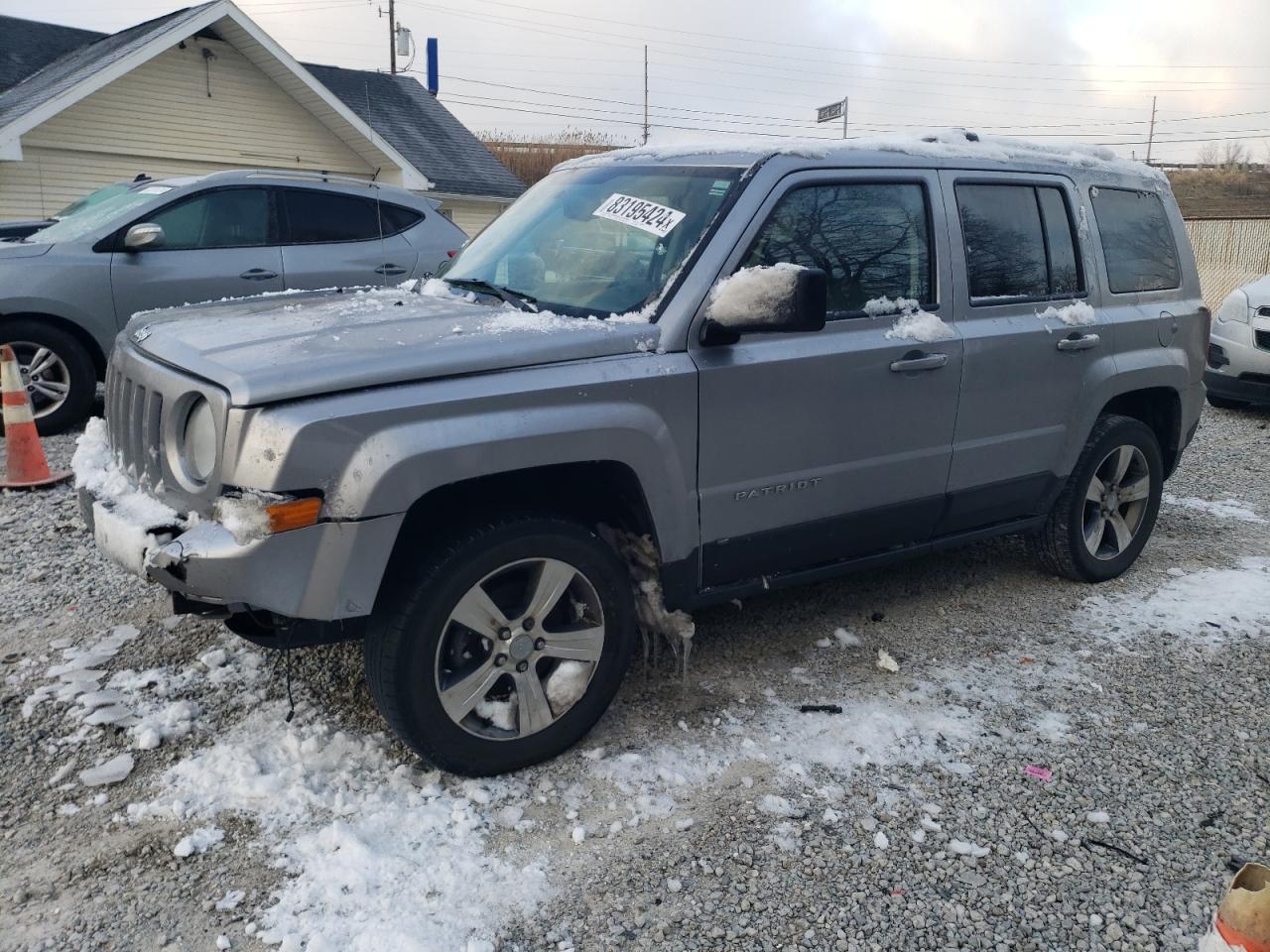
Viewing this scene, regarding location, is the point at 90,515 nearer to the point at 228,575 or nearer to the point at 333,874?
the point at 228,575

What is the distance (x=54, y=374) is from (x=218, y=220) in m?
1.63

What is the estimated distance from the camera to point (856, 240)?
369cm

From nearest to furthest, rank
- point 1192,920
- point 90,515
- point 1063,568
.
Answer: point 1192,920 < point 90,515 < point 1063,568

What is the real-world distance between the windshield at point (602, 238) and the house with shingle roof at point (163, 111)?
1080cm

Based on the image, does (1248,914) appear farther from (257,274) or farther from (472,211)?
(472,211)

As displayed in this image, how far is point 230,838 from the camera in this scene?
273 cm

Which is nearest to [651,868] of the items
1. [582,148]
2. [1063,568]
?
[1063,568]

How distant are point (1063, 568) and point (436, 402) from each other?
3.40m

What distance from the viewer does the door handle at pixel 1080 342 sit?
4.27 m

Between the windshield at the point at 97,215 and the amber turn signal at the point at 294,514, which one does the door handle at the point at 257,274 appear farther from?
the amber turn signal at the point at 294,514

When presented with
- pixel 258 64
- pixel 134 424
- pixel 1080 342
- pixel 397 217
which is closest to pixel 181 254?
pixel 397 217

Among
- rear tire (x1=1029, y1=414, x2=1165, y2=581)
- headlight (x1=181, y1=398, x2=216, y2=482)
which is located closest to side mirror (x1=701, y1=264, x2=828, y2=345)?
headlight (x1=181, y1=398, x2=216, y2=482)

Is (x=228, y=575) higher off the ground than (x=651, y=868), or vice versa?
(x=228, y=575)

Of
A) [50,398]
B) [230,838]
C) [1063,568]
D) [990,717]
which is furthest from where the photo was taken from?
[50,398]
